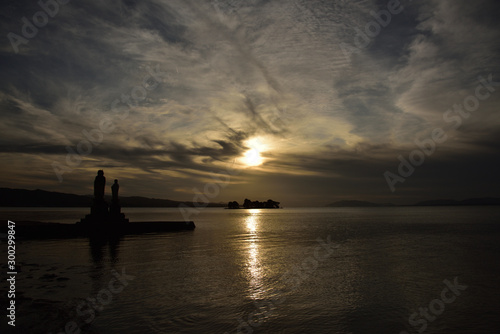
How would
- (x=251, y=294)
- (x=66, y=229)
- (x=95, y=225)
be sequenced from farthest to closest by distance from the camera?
(x=95, y=225) → (x=66, y=229) → (x=251, y=294)

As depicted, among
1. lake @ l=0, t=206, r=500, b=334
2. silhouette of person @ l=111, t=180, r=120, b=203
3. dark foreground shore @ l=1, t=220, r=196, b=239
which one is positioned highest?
silhouette of person @ l=111, t=180, r=120, b=203

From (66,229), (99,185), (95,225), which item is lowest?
(66,229)

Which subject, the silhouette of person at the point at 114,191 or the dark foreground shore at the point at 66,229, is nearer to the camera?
the dark foreground shore at the point at 66,229

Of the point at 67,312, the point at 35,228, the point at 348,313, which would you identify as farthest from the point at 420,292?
the point at 35,228

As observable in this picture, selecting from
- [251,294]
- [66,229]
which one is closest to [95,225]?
[66,229]

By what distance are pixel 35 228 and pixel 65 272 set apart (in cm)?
2516

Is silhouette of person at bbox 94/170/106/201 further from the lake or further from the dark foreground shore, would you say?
the lake

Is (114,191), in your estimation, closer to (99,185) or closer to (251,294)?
(99,185)

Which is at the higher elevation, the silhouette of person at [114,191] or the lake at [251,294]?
the silhouette of person at [114,191]

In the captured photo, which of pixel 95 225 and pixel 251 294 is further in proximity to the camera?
pixel 95 225

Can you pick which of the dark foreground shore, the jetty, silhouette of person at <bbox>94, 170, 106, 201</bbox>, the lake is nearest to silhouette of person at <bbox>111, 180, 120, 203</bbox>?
the jetty

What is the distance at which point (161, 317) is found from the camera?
11789 millimetres

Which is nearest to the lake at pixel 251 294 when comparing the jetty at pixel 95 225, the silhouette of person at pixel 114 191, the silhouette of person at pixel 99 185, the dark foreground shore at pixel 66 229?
the dark foreground shore at pixel 66 229

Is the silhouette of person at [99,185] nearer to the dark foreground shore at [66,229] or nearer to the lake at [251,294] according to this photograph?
the dark foreground shore at [66,229]
